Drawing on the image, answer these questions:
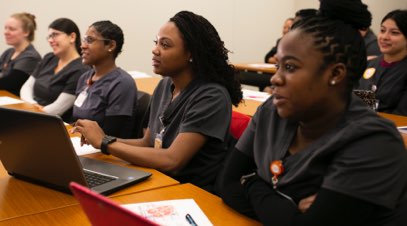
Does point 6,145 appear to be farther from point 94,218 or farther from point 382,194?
point 382,194

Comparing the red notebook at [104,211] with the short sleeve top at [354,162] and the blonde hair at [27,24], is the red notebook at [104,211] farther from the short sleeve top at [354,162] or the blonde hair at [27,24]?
the blonde hair at [27,24]

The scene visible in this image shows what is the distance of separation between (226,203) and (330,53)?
0.56 m

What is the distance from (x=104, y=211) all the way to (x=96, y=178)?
88 centimetres

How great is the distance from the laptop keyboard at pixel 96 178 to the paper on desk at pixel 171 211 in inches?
8.4

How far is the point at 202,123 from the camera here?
186 cm

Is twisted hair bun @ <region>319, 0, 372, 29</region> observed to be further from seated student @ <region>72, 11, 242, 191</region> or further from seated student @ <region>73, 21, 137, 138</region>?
seated student @ <region>73, 21, 137, 138</region>

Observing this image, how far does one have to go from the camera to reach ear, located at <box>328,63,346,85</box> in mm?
1188

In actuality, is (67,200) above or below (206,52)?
below

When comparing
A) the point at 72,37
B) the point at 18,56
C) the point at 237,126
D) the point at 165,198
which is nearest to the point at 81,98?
the point at 72,37

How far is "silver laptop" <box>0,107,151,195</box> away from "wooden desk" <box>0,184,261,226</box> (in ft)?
0.30

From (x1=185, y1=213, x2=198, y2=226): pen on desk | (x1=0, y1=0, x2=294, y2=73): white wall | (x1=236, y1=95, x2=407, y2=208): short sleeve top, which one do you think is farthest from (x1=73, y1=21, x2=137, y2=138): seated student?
(x1=0, y1=0, x2=294, y2=73): white wall

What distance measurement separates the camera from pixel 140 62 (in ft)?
21.6

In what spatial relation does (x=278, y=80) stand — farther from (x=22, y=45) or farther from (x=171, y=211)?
(x=22, y=45)

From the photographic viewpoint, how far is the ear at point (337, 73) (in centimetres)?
119
